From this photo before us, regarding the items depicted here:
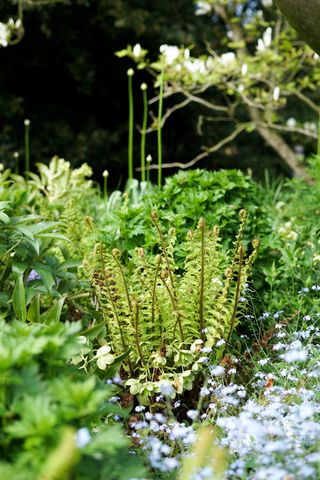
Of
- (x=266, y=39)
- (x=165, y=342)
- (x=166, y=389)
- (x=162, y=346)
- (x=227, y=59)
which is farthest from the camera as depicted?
(x=227, y=59)

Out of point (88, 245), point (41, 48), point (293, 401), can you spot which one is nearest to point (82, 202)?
point (88, 245)

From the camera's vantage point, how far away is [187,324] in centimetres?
282

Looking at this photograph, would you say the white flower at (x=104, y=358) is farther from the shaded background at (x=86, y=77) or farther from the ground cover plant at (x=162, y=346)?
the shaded background at (x=86, y=77)

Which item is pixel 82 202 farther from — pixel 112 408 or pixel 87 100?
pixel 87 100

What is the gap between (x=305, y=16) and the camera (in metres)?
2.66

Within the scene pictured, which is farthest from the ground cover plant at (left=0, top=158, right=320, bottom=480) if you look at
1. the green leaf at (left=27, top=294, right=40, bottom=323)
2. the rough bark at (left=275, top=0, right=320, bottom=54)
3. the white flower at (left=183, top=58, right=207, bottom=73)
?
the white flower at (left=183, top=58, right=207, bottom=73)

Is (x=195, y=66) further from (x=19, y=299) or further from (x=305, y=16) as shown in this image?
(x=19, y=299)

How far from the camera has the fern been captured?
103 inches

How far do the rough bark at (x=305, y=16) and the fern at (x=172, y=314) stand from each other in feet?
2.59

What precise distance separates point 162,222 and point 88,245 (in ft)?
1.29

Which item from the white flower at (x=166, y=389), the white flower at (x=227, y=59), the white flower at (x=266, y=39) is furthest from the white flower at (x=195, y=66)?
the white flower at (x=166, y=389)

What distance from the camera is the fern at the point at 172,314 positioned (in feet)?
8.61

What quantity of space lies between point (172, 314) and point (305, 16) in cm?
131

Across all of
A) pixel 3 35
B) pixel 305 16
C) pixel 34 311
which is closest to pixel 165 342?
pixel 34 311
